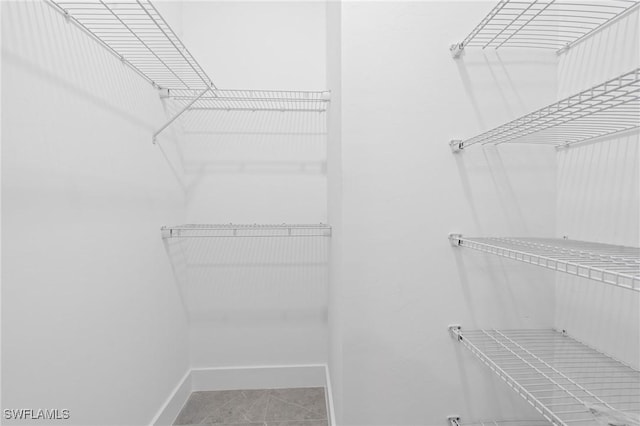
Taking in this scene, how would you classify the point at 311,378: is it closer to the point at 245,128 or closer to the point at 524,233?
the point at 524,233

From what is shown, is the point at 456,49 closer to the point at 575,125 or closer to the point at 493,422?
the point at 575,125

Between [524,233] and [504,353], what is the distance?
490 millimetres

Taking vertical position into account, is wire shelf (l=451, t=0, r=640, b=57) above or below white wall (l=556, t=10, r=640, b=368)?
above

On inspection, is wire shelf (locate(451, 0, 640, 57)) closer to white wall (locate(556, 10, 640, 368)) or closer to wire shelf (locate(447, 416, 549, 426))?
white wall (locate(556, 10, 640, 368))

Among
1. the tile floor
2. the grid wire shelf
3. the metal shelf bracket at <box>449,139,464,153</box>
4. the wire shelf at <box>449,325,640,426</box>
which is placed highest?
the grid wire shelf

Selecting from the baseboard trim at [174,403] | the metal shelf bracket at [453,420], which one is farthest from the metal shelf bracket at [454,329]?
the baseboard trim at [174,403]

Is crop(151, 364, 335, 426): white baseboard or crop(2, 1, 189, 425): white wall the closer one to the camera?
crop(2, 1, 189, 425): white wall

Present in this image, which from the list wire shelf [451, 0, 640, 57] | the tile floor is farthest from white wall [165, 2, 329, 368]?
wire shelf [451, 0, 640, 57]

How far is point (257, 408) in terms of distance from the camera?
1639 millimetres

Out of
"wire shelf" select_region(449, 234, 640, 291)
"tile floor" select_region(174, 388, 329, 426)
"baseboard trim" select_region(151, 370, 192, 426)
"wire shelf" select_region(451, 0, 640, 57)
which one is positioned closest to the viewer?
"wire shelf" select_region(449, 234, 640, 291)

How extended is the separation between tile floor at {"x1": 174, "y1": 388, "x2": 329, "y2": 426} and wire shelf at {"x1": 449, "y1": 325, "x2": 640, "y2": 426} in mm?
986

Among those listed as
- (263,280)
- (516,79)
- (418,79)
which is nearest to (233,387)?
(263,280)

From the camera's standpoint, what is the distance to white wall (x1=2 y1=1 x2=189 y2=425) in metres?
0.73

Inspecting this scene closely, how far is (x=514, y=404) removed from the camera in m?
1.20
